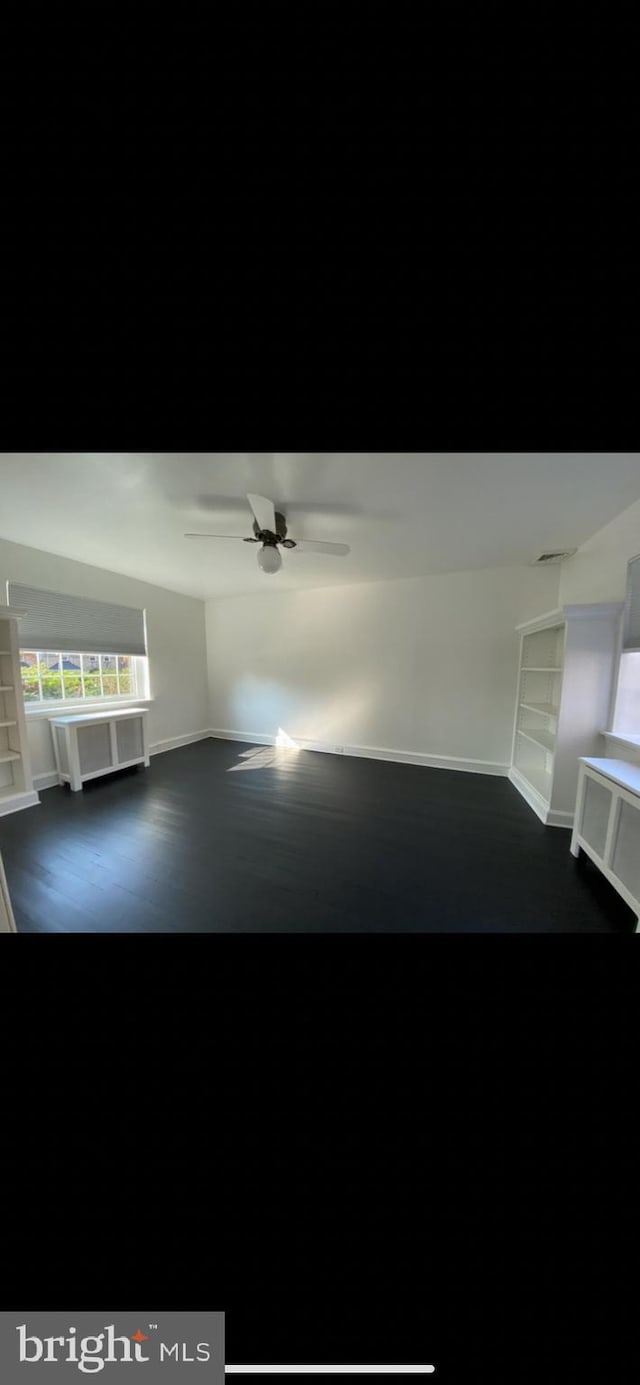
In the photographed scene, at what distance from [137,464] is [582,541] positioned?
10.0ft

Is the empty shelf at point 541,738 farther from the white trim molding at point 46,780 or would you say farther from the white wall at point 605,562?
the white trim molding at point 46,780

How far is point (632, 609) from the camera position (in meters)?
1.96

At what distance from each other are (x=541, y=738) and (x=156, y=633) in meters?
4.15

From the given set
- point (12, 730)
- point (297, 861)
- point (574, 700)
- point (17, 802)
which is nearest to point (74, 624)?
point (12, 730)

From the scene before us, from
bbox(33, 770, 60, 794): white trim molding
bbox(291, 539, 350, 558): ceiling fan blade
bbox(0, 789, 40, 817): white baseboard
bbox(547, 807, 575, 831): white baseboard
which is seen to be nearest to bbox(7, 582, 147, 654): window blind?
bbox(33, 770, 60, 794): white trim molding

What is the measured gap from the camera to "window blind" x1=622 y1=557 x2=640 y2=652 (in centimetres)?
193

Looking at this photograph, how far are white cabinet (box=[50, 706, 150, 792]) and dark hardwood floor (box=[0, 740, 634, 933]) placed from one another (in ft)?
0.60

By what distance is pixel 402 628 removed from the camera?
12.1 ft

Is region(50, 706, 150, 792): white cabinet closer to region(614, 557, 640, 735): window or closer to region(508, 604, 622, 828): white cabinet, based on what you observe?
region(508, 604, 622, 828): white cabinet

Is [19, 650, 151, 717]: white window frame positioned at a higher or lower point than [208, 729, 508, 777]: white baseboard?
higher

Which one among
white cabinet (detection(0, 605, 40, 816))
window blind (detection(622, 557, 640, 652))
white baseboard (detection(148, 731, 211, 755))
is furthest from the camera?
white baseboard (detection(148, 731, 211, 755))

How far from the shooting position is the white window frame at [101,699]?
308 centimetres

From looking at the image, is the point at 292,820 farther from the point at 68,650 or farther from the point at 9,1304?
the point at 68,650
